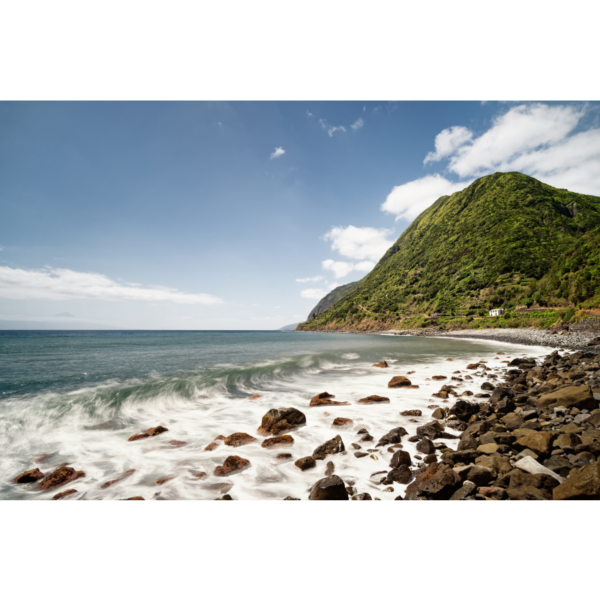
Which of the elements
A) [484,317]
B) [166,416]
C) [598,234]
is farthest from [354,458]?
[484,317]

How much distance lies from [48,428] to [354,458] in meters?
12.0

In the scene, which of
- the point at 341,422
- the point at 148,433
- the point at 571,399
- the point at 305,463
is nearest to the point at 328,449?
the point at 305,463

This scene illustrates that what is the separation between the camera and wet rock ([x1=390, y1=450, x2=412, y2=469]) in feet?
18.2

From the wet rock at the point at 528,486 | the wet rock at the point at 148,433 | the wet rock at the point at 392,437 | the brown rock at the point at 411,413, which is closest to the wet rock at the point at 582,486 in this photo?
the wet rock at the point at 528,486

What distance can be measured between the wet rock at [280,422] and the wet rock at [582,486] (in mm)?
6491

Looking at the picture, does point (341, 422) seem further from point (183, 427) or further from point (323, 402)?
point (183, 427)

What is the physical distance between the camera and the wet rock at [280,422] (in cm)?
834

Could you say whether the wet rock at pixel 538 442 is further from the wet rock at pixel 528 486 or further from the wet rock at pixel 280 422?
the wet rock at pixel 280 422

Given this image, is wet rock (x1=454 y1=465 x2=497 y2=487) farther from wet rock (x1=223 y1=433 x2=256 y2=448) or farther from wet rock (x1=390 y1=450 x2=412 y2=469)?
wet rock (x1=223 y1=433 x2=256 y2=448)

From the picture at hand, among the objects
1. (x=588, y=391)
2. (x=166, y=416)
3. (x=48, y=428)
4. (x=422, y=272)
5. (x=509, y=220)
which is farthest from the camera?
(x=422, y=272)

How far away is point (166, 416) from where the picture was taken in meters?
10.9

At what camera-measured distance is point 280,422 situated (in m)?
8.47

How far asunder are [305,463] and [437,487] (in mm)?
2972

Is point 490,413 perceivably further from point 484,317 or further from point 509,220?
point 509,220
